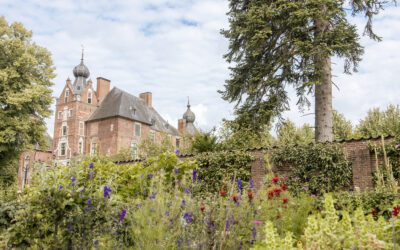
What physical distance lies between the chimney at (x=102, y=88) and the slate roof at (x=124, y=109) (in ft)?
1.96

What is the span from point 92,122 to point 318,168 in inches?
1365

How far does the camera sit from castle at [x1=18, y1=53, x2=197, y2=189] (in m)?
→ 39.7

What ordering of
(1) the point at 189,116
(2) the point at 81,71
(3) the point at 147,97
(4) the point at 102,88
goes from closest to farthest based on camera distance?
(4) the point at 102,88 → (2) the point at 81,71 → (3) the point at 147,97 → (1) the point at 189,116

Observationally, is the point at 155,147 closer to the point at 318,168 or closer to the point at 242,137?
the point at 242,137

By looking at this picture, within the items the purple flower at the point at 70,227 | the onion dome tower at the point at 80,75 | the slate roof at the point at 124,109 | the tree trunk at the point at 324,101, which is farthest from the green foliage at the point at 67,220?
the onion dome tower at the point at 80,75

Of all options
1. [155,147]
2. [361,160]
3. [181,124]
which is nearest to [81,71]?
[181,124]

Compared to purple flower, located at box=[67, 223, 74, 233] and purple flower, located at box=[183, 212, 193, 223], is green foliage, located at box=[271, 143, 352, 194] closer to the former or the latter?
purple flower, located at box=[183, 212, 193, 223]

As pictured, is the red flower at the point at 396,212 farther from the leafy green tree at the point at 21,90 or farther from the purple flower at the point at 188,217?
the leafy green tree at the point at 21,90

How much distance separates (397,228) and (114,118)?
38.2m

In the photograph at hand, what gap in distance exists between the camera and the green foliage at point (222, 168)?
→ 11761 millimetres

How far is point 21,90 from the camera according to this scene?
2256 cm

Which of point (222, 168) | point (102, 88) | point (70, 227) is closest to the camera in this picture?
point (70, 227)

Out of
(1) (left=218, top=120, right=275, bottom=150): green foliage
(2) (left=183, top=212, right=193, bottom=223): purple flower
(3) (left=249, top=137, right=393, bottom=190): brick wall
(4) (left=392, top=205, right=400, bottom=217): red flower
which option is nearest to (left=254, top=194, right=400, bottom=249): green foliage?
(4) (left=392, top=205, right=400, bottom=217): red flower

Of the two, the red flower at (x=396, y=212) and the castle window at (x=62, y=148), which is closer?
the red flower at (x=396, y=212)
